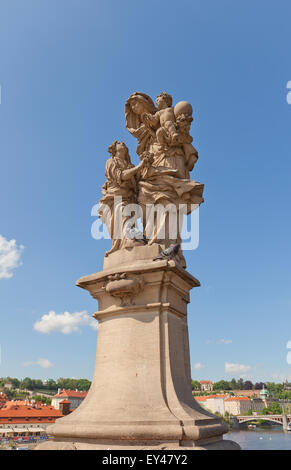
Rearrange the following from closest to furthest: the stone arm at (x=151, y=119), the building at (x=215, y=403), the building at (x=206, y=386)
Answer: the stone arm at (x=151, y=119) → the building at (x=215, y=403) → the building at (x=206, y=386)

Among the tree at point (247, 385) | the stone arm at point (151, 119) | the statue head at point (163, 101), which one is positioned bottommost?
the tree at point (247, 385)

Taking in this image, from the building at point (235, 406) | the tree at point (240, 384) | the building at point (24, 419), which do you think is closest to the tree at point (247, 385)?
the tree at point (240, 384)

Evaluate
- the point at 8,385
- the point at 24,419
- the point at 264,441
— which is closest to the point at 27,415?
the point at 24,419

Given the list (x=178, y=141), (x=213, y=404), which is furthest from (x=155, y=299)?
(x=213, y=404)

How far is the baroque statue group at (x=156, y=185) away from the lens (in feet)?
22.2

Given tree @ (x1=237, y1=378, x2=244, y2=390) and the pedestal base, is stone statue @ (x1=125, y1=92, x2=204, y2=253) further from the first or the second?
tree @ (x1=237, y1=378, x2=244, y2=390)

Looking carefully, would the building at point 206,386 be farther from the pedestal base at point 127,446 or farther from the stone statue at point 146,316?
the pedestal base at point 127,446

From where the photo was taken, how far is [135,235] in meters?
6.64

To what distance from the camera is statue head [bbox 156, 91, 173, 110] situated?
788 centimetres

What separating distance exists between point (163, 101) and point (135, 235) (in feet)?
10.5

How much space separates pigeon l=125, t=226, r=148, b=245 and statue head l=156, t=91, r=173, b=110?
A: 2.95m

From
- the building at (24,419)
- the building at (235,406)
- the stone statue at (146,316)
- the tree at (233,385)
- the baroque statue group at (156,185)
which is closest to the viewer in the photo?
the stone statue at (146,316)

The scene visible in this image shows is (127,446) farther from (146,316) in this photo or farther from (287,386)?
(287,386)
